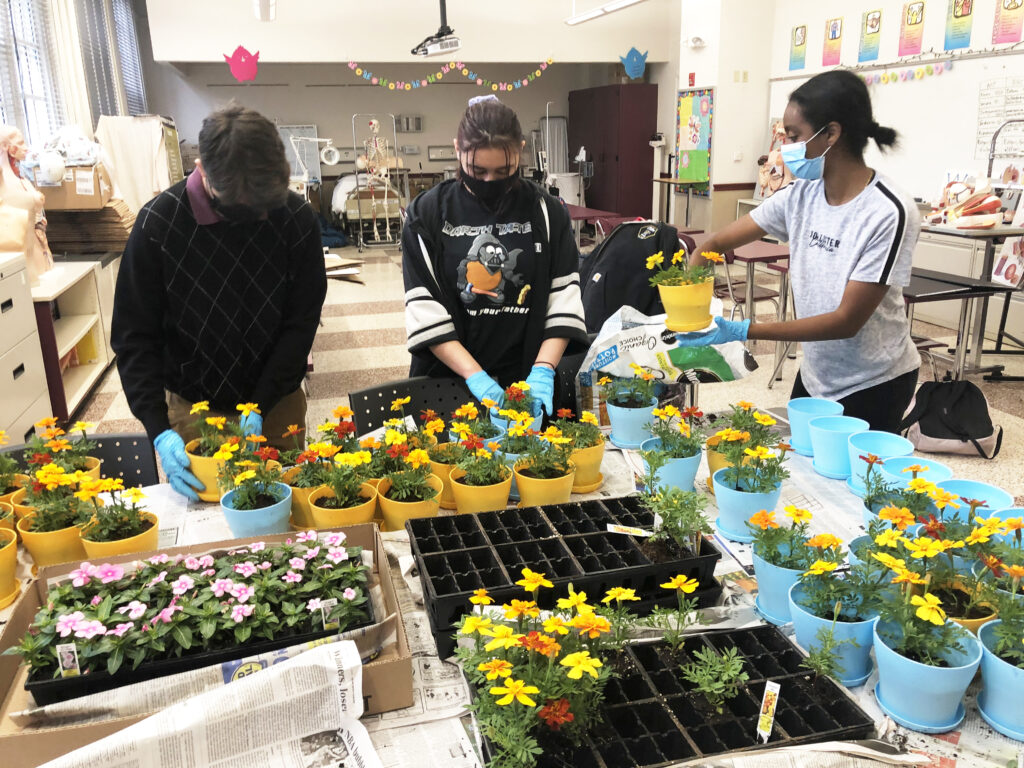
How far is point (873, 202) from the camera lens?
1751 mm

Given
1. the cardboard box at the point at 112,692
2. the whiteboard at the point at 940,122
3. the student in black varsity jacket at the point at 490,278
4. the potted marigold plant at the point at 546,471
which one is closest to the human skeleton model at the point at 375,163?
the whiteboard at the point at 940,122

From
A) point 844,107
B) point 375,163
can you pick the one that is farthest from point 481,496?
point 375,163

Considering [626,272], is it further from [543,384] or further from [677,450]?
[677,450]

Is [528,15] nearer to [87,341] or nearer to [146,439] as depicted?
[87,341]

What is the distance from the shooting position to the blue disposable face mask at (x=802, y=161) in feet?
5.97

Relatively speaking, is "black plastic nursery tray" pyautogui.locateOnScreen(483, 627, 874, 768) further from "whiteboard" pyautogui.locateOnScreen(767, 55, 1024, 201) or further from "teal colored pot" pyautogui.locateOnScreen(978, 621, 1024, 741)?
"whiteboard" pyautogui.locateOnScreen(767, 55, 1024, 201)

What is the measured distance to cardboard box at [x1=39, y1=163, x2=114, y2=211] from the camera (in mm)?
4543

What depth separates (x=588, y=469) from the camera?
153 centimetres

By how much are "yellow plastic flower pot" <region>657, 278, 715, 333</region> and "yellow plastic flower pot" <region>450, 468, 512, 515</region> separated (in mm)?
589

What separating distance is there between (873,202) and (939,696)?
4.03ft

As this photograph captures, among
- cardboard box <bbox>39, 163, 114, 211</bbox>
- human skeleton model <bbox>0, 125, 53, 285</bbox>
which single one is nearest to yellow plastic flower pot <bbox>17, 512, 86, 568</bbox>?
human skeleton model <bbox>0, 125, 53, 285</bbox>

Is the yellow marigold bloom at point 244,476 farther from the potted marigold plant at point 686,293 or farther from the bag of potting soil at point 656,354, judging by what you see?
the potted marigold plant at point 686,293

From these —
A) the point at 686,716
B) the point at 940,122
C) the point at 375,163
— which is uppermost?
the point at 940,122

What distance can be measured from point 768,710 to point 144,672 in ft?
2.49
